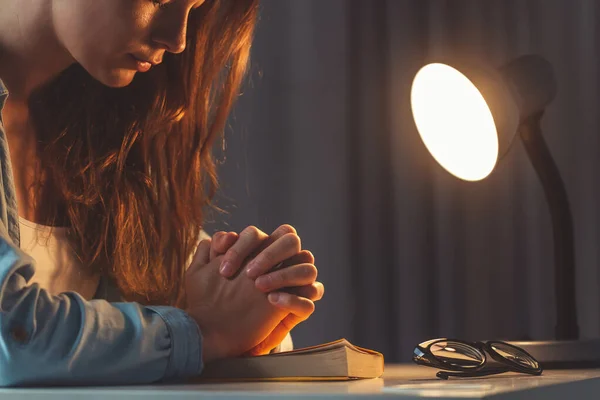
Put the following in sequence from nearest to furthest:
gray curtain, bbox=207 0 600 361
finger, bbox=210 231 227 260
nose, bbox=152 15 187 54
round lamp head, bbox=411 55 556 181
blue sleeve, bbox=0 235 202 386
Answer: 1. blue sleeve, bbox=0 235 202 386
2. finger, bbox=210 231 227 260
3. nose, bbox=152 15 187 54
4. round lamp head, bbox=411 55 556 181
5. gray curtain, bbox=207 0 600 361

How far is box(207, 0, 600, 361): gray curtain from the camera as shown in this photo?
1490 mm

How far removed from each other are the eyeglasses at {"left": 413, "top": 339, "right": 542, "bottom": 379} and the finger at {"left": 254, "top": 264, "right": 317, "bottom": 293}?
0.15m

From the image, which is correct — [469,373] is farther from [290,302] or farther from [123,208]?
[123,208]

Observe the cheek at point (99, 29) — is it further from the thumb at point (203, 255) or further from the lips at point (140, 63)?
the thumb at point (203, 255)

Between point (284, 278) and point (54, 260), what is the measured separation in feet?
1.14

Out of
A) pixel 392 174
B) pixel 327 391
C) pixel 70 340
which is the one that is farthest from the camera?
pixel 392 174

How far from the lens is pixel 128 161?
1100mm

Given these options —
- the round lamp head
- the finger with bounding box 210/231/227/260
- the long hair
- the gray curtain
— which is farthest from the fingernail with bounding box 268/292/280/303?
the gray curtain

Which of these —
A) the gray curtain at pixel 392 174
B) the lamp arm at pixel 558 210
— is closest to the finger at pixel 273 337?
the lamp arm at pixel 558 210

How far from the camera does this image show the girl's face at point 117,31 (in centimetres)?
91

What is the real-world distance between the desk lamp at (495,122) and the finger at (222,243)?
418mm

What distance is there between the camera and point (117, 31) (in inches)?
36.2

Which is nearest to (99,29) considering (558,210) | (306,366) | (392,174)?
(306,366)

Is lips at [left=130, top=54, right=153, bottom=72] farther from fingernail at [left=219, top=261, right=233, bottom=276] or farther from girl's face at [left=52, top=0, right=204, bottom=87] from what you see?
fingernail at [left=219, top=261, right=233, bottom=276]
